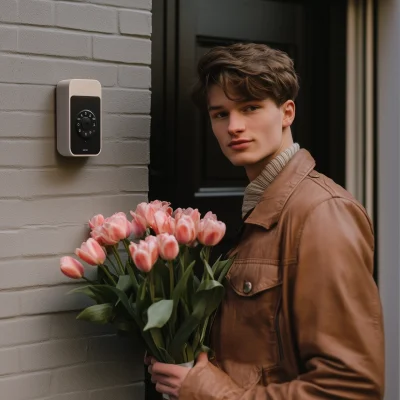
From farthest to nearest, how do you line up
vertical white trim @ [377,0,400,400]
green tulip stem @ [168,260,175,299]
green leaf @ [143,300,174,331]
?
vertical white trim @ [377,0,400,400] < green tulip stem @ [168,260,175,299] < green leaf @ [143,300,174,331]

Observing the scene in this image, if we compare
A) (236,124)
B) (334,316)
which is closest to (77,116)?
(236,124)

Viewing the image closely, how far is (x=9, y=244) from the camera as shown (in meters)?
2.10

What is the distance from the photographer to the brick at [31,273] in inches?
82.7

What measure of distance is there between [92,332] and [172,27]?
1.14 metres

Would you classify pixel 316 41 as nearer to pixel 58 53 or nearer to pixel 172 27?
pixel 172 27

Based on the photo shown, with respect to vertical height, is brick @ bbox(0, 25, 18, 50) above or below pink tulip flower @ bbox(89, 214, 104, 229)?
above

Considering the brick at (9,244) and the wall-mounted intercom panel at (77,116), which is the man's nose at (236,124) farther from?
the brick at (9,244)

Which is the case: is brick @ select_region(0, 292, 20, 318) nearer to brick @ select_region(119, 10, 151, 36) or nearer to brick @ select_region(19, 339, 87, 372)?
brick @ select_region(19, 339, 87, 372)

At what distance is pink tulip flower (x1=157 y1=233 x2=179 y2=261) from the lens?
1839mm

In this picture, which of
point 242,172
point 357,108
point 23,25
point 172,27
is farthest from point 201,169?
point 23,25

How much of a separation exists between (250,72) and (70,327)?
0.92 meters

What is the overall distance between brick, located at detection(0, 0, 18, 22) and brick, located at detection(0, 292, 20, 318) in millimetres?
766

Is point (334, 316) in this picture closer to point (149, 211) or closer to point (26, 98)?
point (149, 211)

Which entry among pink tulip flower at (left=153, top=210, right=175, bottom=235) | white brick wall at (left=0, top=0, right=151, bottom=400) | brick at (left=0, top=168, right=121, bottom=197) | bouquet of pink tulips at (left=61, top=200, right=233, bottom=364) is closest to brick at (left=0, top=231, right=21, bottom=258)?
white brick wall at (left=0, top=0, right=151, bottom=400)
